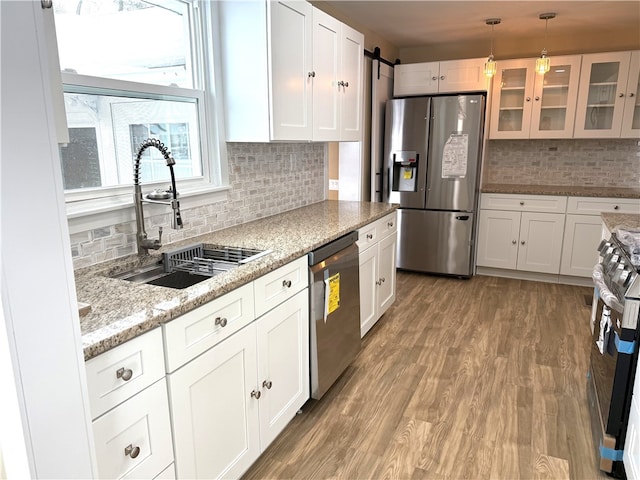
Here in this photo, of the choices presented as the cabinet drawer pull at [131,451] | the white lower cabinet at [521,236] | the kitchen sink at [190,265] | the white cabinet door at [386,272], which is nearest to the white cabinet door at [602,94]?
the white lower cabinet at [521,236]

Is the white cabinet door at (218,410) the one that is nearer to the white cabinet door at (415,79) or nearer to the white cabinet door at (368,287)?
the white cabinet door at (368,287)

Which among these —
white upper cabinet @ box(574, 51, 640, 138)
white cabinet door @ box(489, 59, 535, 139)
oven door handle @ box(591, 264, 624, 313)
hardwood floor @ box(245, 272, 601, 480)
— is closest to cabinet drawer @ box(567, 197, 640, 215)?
white upper cabinet @ box(574, 51, 640, 138)

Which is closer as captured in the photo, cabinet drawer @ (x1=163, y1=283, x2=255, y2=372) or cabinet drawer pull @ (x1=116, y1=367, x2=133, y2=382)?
cabinet drawer pull @ (x1=116, y1=367, x2=133, y2=382)

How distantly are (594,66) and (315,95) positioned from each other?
296 cm

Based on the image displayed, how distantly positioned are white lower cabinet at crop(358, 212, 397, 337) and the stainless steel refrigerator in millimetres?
1156

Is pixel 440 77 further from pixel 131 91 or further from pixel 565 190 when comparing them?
pixel 131 91

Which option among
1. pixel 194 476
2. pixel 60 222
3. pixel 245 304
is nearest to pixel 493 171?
pixel 245 304

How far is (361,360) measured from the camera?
9.36ft

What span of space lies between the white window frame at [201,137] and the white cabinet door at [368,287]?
3.21ft

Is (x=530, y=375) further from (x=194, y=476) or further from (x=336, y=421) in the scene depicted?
(x=194, y=476)

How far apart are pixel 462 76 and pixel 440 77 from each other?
0.70 ft

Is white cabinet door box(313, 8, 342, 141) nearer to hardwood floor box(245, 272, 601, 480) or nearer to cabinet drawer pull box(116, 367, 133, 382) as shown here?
hardwood floor box(245, 272, 601, 480)

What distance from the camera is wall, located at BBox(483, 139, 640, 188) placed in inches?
172

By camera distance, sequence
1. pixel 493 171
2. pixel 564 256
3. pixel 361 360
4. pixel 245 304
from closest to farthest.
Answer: pixel 245 304, pixel 361 360, pixel 564 256, pixel 493 171
